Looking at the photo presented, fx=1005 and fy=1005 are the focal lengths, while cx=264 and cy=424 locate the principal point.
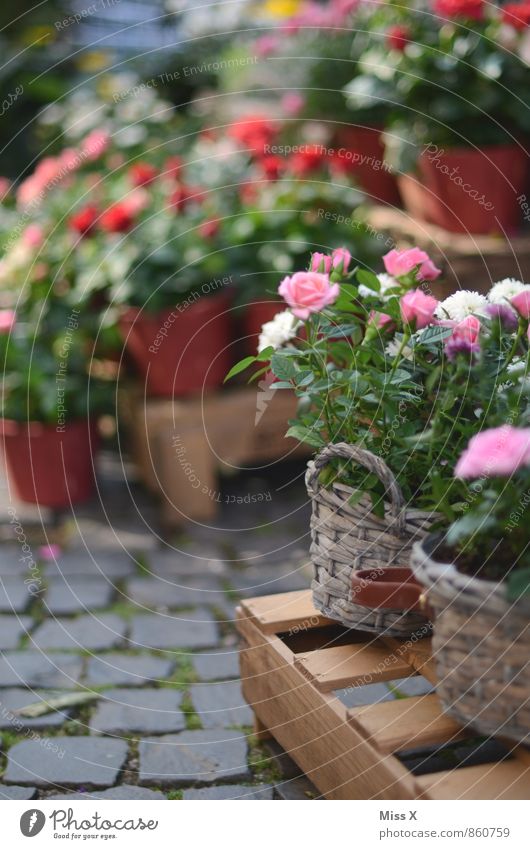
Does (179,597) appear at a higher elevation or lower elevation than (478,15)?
lower

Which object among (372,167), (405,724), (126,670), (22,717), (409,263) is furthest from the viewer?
(372,167)

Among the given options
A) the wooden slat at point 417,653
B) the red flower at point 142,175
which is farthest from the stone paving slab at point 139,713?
the red flower at point 142,175

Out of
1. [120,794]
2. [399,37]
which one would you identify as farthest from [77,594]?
[399,37]

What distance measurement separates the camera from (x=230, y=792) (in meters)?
1.58

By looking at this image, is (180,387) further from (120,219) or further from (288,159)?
(288,159)

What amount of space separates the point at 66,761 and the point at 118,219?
149cm

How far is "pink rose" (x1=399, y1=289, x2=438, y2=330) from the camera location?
56.7 inches

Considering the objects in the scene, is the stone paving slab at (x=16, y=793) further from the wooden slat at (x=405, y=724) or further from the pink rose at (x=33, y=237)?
the pink rose at (x=33, y=237)

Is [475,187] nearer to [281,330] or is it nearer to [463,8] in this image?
[463,8]

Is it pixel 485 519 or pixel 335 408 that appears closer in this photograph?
pixel 485 519

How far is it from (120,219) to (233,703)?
137cm

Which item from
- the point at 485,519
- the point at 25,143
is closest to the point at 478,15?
the point at 485,519

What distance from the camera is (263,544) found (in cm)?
256

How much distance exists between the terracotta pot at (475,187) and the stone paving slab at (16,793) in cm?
173
